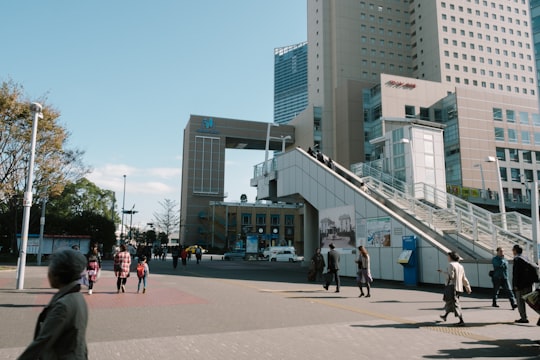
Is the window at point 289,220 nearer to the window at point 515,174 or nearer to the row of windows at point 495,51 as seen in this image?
the window at point 515,174

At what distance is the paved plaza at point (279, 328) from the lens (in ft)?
20.5

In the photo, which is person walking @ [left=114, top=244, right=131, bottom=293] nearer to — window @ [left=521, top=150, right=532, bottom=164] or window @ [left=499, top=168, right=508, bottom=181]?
window @ [left=499, top=168, right=508, bottom=181]

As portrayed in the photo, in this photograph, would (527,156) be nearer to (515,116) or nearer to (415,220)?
(515,116)

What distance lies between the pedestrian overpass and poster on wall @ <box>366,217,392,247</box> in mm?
136

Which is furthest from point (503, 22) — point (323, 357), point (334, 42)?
point (323, 357)

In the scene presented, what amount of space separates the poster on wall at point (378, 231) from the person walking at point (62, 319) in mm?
17233

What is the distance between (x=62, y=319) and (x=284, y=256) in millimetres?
43639

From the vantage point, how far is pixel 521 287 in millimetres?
8680

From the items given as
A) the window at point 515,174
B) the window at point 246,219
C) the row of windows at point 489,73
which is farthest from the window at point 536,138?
the window at point 246,219

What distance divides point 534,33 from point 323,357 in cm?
3544

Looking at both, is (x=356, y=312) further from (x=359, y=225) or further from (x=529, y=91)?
(x=529, y=91)

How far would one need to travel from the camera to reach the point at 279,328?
7.97 meters

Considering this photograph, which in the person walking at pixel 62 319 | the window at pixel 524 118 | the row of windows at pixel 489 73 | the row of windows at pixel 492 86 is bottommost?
the person walking at pixel 62 319

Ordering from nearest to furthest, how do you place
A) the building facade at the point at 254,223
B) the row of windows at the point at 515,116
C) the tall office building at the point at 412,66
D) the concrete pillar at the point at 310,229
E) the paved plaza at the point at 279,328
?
the paved plaza at the point at 279,328, the concrete pillar at the point at 310,229, the row of windows at the point at 515,116, the tall office building at the point at 412,66, the building facade at the point at 254,223
